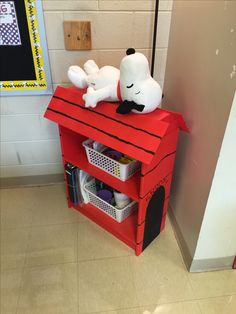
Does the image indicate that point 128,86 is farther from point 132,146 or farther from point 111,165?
point 111,165

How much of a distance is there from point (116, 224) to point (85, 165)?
1.19 feet

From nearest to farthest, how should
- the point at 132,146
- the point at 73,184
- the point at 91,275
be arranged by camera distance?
the point at 132,146 → the point at 91,275 → the point at 73,184

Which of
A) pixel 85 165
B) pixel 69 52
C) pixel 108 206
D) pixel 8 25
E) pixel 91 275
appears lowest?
pixel 91 275

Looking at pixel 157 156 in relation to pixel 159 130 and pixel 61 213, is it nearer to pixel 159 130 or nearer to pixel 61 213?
pixel 159 130

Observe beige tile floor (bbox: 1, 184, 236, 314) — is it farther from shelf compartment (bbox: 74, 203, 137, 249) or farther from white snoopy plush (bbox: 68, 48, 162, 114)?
white snoopy plush (bbox: 68, 48, 162, 114)

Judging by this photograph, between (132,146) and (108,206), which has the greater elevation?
(132,146)

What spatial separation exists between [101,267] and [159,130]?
75 centimetres

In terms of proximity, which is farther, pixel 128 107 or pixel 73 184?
pixel 73 184

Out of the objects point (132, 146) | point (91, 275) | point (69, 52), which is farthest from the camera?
point (69, 52)

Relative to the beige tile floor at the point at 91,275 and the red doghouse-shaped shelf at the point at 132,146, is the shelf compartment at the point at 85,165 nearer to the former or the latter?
the red doghouse-shaped shelf at the point at 132,146

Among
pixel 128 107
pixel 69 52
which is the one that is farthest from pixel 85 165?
pixel 69 52

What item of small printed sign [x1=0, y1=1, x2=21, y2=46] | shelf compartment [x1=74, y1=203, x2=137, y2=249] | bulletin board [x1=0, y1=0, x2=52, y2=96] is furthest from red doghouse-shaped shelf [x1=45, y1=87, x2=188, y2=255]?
small printed sign [x1=0, y1=1, x2=21, y2=46]

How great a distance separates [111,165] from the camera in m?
1.21

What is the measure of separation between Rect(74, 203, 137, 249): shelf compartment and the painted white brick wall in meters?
0.45
